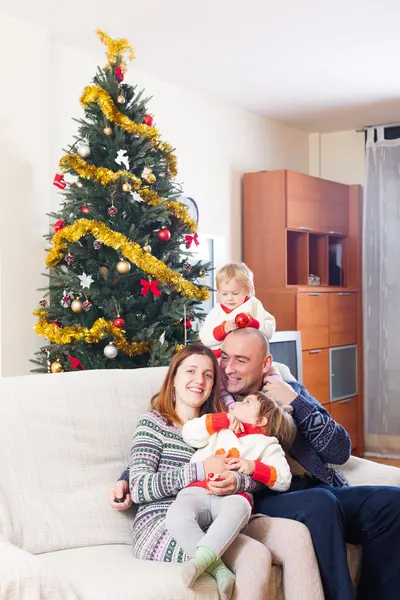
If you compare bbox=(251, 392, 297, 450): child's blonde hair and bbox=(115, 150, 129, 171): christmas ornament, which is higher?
bbox=(115, 150, 129, 171): christmas ornament

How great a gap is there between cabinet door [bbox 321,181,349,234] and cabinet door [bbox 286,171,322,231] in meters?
0.10

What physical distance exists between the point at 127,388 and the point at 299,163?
186 inches

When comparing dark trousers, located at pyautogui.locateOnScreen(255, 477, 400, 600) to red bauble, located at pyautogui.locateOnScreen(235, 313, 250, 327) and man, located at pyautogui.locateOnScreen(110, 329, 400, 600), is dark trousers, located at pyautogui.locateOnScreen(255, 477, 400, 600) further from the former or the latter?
red bauble, located at pyautogui.locateOnScreen(235, 313, 250, 327)

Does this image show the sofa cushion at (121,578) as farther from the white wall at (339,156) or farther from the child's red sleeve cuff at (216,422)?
the white wall at (339,156)

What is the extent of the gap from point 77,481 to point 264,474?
58 cm

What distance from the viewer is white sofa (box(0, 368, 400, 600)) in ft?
7.17

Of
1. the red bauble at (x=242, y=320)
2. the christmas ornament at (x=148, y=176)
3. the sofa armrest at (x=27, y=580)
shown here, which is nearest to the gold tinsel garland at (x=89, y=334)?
the christmas ornament at (x=148, y=176)

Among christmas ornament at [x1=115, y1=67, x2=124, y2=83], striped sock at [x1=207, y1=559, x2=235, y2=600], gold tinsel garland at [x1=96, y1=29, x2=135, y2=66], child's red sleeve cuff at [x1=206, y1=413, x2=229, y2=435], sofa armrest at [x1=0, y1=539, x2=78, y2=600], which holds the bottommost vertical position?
striped sock at [x1=207, y1=559, x2=235, y2=600]

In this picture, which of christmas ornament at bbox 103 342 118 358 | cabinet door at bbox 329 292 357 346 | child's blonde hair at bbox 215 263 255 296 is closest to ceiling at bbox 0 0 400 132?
child's blonde hair at bbox 215 263 255 296

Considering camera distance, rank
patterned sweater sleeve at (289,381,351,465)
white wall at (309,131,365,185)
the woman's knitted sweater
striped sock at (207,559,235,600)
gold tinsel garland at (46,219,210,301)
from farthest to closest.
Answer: white wall at (309,131,365,185), gold tinsel garland at (46,219,210,301), patterned sweater sleeve at (289,381,351,465), the woman's knitted sweater, striped sock at (207,559,235,600)

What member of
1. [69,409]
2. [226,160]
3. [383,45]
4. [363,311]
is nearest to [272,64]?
[383,45]

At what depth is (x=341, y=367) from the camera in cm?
673

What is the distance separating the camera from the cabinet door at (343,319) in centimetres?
661

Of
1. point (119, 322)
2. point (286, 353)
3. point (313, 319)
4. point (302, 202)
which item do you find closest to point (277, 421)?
point (119, 322)
